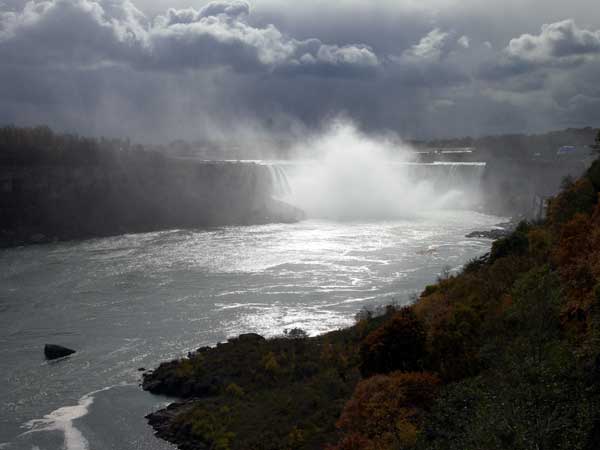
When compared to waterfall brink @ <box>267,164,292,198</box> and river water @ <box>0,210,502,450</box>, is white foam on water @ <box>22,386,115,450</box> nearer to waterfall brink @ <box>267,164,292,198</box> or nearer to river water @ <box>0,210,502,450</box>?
river water @ <box>0,210,502,450</box>

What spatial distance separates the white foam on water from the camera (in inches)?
633

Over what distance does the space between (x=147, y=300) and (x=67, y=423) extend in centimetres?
1357

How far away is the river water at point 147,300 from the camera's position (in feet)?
58.7

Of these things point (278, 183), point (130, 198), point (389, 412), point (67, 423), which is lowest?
Result: point (67, 423)

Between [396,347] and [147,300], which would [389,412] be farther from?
[147,300]

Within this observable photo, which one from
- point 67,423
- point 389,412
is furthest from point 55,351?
point 389,412

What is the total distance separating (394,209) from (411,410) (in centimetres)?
5998

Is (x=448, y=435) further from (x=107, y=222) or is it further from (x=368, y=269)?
(x=107, y=222)

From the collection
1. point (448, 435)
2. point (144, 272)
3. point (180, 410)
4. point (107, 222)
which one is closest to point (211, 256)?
point (144, 272)

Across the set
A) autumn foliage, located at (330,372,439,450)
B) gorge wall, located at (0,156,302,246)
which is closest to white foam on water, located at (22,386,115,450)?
autumn foliage, located at (330,372,439,450)

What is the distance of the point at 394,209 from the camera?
70.1 meters

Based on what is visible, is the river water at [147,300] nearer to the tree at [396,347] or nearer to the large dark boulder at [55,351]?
the large dark boulder at [55,351]

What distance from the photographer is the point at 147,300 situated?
3038 cm

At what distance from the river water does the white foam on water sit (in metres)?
0.05
